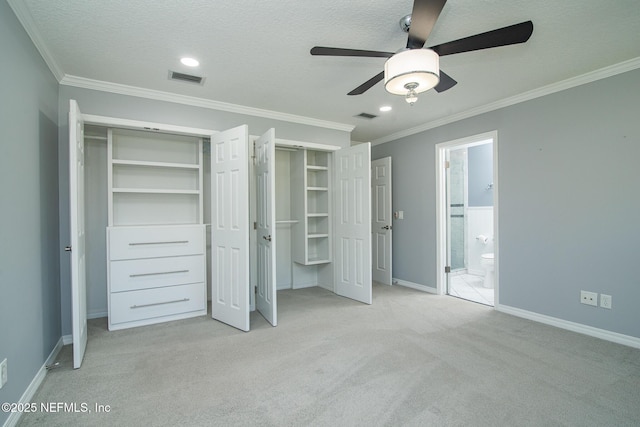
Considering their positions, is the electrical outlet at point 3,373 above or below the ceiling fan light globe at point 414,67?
below

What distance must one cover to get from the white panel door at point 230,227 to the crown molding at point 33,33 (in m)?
1.37

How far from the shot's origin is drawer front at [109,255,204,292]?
9.87 feet

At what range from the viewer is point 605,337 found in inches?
108

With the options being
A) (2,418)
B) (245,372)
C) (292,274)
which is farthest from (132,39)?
(292,274)

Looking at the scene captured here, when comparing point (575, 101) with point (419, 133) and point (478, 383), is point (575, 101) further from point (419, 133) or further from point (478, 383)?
point (478, 383)

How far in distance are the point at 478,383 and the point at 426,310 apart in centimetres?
156

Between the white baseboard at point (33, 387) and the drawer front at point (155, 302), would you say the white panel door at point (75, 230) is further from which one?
the drawer front at point (155, 302)

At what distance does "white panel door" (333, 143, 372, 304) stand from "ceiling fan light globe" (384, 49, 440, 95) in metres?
2.03

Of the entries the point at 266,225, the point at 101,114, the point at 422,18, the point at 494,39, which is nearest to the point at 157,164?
the point at 101,114

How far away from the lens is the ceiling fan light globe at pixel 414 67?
1.70 m

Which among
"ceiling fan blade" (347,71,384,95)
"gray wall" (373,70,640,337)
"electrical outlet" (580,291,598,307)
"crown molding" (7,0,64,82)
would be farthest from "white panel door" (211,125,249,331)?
"electrical outlet" (580,291,598,307)

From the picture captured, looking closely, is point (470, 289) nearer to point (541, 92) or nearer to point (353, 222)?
point (353, 222)

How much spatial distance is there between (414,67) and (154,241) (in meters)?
2.89

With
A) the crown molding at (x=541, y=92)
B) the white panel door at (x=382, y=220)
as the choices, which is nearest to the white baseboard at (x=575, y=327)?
the white panel door at (x=382, y=220)
